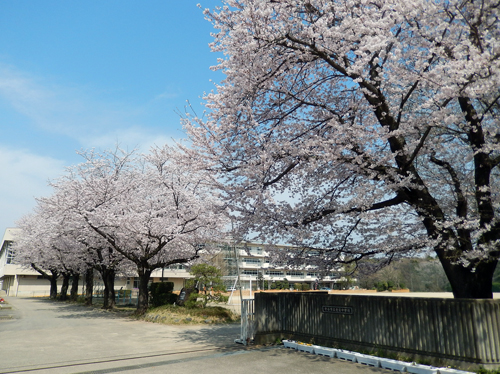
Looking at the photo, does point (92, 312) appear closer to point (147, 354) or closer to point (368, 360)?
point (147, 354)

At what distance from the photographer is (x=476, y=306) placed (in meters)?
6.93

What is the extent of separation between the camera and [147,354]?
9.50m

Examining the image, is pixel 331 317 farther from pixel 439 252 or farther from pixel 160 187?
pixel 160 187

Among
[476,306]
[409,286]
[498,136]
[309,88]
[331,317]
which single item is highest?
[309,88]

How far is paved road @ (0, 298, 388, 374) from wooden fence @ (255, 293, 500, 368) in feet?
2.83

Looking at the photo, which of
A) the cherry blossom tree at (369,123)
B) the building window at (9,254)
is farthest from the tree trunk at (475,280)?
the building window at (9,254)

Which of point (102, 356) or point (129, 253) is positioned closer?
point (102, 356)

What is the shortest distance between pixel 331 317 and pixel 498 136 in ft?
19.9

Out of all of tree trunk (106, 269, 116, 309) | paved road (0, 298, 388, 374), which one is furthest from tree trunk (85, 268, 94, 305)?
paved road (0, 298, 388, 374)

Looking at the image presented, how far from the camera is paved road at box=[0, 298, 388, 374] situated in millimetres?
7848

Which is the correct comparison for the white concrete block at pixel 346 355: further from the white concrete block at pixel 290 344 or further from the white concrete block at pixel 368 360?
the white concrete block at pixel 290 344

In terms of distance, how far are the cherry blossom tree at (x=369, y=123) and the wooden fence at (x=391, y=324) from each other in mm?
1116

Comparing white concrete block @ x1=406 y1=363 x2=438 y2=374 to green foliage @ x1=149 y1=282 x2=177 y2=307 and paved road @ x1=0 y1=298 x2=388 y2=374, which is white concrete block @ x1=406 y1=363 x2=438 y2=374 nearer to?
paved road @ x1=0 y1=298 x2=388 y2=374

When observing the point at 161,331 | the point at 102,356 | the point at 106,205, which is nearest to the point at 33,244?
the point at 106,205
